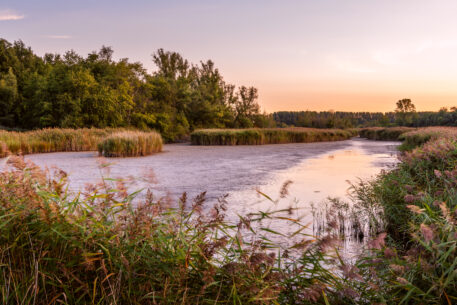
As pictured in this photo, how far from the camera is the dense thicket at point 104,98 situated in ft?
83.8

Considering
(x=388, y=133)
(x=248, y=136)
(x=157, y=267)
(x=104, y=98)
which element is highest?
(x=104, y=98)

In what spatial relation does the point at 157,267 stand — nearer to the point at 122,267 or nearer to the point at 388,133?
the point at 122,267

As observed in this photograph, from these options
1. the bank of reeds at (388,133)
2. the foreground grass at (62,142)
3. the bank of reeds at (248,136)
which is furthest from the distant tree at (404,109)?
Answer: the foreground grass at (62,142)

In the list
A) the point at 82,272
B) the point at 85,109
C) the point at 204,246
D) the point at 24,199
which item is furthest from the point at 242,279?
the point at 85,109

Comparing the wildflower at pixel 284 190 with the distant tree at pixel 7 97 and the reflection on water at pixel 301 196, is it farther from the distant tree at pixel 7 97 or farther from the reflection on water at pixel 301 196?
the distant tree at pixel 7 97

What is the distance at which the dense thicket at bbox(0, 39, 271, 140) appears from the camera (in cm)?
2555

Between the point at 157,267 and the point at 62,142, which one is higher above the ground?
the point at 62,142

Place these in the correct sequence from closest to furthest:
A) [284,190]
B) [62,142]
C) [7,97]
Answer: [284,190] < [62,142] < [7,97]

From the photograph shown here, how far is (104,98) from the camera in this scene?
83.8ft

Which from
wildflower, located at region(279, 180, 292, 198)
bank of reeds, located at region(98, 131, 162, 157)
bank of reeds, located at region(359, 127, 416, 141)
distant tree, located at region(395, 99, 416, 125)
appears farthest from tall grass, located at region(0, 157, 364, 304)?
distant tree, located at region(395, 99, 416, 125)

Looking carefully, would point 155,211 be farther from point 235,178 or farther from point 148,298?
point 235,178

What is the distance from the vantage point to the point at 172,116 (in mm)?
31922

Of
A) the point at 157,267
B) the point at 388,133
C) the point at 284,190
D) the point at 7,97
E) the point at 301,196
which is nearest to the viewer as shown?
the point at 157,267

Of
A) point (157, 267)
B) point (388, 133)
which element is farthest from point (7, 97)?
point (388, 133)
